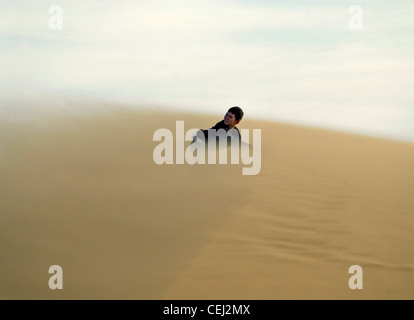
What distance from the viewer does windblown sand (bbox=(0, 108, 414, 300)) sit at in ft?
12.5

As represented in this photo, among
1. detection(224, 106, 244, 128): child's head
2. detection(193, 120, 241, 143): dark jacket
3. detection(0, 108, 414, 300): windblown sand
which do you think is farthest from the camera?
detection(193, 120, 241, 143): dark jacket

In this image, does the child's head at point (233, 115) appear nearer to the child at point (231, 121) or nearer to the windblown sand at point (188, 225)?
the child at point (231, 121)

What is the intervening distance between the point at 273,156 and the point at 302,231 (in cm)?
289

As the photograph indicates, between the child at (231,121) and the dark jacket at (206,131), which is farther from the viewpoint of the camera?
the dark jacket at (206,131)

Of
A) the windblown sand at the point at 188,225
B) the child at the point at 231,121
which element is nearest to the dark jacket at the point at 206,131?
the child at the point at 231,121

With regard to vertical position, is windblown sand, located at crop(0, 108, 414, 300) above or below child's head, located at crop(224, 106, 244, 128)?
below

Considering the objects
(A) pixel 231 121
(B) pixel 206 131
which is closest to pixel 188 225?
(A) pixel 231 121

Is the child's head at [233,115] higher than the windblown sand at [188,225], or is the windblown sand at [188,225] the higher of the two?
the child's head at [233,115]

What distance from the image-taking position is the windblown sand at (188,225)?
3.80 metres

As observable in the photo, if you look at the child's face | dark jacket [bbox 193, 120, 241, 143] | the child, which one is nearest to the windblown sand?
dark jacket [bbox 193, 120, 241, 143]

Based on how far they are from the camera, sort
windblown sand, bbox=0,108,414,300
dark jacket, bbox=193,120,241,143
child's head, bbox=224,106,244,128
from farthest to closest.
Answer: dark jacket, bbox=193,120,241,143
child's head, bbox=224,106,244,128
windblown sand, bbox=0,108,414,300

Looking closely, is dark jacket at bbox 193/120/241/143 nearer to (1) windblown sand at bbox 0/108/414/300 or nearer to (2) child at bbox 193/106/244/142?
(2) child at bbox 193/106/244/142

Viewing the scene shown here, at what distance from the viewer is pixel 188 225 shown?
4629 millimetres
